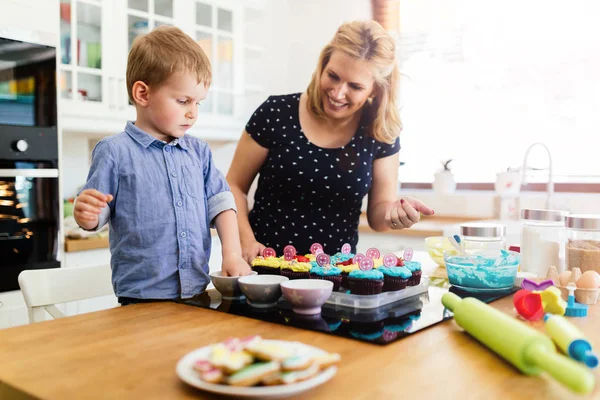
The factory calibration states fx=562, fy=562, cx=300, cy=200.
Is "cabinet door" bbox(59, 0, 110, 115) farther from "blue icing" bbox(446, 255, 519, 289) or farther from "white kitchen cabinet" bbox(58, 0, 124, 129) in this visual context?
"blue icing" bbox(446, 255, 519, 289)

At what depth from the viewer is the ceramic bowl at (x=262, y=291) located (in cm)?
105

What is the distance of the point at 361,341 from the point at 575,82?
2697mm

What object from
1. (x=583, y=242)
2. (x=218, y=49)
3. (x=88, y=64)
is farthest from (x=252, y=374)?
(x=218, y=49)

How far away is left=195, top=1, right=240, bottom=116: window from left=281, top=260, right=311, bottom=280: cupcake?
7.35ft

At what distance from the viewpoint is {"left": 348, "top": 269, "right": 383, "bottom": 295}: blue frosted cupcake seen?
1059 mm

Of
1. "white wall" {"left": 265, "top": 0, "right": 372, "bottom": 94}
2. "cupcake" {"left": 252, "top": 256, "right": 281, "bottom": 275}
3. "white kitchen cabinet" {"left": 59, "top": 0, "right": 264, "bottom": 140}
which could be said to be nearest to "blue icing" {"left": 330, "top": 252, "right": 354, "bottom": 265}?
"cupcake" {"left": 252, "top": 256, "right": 281, "bottom": 275}

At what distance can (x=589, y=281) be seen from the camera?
45.6 inches

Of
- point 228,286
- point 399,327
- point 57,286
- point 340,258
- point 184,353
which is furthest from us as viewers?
point 57,286

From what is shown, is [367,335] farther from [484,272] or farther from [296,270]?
[484,272]

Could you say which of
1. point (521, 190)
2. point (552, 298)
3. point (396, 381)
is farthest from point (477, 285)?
point (521, 190)

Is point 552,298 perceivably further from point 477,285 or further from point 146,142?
point 146,142

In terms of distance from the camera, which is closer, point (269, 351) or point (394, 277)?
point (269, 351)

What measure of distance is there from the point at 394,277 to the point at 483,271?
0.25m

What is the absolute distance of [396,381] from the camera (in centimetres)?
69
